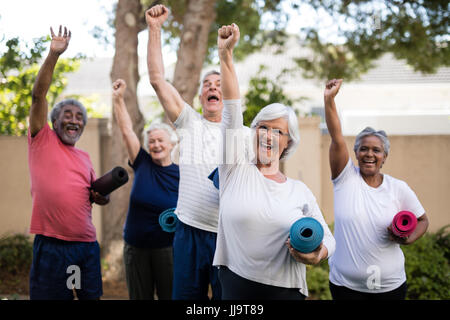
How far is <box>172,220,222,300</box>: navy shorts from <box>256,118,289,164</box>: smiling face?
0.76 metres

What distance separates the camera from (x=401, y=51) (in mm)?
7605

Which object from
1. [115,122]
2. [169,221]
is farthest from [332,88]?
[115,122]

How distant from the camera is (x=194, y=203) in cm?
264

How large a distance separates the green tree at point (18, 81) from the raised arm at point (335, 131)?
227 centimetres

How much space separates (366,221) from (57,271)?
6.71 ft

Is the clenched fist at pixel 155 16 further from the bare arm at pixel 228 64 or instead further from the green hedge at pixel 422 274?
the green hedge at pixel 422 274

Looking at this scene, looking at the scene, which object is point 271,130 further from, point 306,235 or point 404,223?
point 404,223

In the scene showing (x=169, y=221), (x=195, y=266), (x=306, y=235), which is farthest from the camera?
(x=169, y=221)

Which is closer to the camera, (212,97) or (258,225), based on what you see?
(258,225)

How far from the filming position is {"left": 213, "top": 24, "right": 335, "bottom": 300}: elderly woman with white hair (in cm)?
194

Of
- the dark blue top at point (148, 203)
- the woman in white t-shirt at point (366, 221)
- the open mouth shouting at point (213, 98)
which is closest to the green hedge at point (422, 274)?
the woman in white t-shirt at point (366, 221)

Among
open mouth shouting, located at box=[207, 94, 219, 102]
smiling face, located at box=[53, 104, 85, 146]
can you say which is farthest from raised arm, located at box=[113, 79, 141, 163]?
open mouth shouting, located at box=[207, 94, 219, 102]
